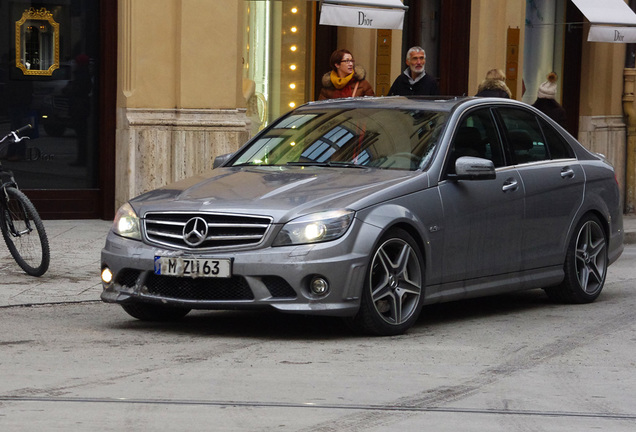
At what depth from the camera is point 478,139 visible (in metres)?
9.39

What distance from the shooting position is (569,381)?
6965 mm

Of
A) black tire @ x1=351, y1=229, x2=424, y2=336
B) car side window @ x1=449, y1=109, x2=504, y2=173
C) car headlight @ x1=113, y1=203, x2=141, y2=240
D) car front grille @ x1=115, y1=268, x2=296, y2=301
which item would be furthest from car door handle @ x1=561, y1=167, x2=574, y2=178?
car headlight @ x1=113, y1=203, x2=141, y2=240

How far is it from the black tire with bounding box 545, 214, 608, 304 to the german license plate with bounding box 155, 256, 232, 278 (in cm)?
311

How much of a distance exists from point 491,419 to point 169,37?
10293 mm

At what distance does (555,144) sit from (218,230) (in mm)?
3234

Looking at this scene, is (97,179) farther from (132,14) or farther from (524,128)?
(524,128)

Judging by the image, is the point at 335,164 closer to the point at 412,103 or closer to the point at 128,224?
the point at 412,103

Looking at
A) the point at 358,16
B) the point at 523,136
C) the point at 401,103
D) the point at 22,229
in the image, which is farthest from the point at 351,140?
the point at 358,16

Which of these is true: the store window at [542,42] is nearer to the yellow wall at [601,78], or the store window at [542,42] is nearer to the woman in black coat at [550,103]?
the yellow wall at [601,78]

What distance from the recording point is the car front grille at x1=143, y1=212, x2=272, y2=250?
7.91 m

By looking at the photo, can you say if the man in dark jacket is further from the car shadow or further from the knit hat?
the car shadow

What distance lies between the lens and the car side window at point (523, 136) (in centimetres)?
968

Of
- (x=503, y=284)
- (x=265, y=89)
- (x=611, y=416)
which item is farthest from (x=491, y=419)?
(x=265, y=89)

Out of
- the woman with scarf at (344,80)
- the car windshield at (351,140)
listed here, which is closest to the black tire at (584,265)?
the car windshield at (351,140)
